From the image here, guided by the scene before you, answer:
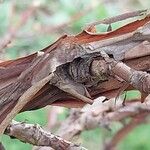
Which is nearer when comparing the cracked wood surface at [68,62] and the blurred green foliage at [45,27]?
the cracked wood surface at [68,62]

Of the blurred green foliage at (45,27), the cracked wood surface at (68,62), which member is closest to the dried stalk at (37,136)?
the cracked wood surface at (68,62)

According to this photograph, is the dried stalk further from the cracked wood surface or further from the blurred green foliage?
the blurred green foliage

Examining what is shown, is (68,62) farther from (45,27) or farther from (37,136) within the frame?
(45,27)

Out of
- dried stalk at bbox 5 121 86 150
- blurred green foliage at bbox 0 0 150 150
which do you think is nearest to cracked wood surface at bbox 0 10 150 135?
dried stalk at bbox 5 121 86 150

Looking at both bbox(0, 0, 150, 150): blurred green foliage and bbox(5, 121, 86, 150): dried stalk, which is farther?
bbox(0, 0, 150, 150): blurred green foliage

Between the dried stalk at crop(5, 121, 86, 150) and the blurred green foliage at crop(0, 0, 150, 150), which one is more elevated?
the dried stalk at crop(5, 121, 86, 150)

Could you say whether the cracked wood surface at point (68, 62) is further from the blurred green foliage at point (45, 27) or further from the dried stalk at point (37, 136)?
the blurred green foliage at point (45, 27)

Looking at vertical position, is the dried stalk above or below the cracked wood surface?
below

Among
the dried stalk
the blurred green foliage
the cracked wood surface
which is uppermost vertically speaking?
the cracked wood surface

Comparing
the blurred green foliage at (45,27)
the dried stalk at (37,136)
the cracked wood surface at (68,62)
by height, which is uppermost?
the cracked wood surface at (68,62)
